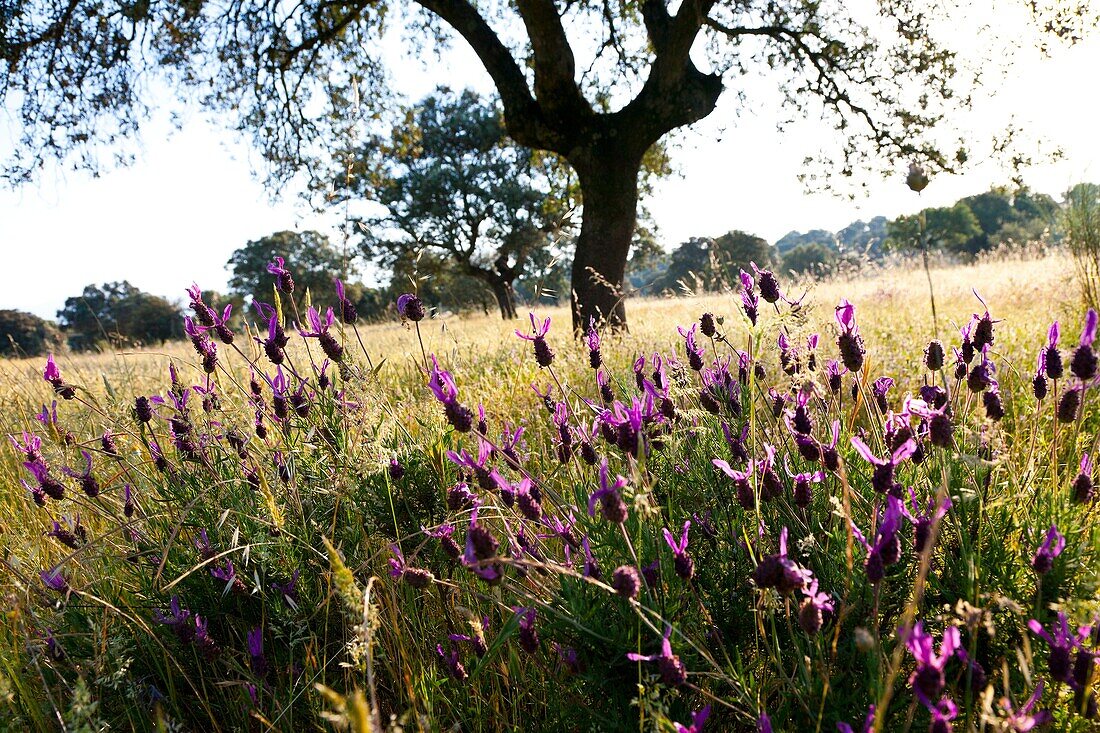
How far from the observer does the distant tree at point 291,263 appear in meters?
35.1

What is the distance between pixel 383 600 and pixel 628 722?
0.76 metres

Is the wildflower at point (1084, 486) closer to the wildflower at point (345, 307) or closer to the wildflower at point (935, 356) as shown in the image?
the wildflower at point (935, 356)

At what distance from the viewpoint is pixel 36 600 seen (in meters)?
1.99

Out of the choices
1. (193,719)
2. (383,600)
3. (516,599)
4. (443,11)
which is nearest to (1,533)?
(193,719)

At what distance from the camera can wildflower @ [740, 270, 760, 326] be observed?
1525 millimetres

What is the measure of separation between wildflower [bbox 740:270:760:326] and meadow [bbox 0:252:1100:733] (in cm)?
1

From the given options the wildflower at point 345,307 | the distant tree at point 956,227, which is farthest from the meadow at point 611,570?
the distant tree at point 956,227

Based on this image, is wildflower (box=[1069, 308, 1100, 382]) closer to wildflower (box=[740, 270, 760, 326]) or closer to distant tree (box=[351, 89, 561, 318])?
wildflower (box=[740, 270, 760, 326])

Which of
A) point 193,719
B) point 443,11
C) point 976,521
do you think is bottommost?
point 193,719

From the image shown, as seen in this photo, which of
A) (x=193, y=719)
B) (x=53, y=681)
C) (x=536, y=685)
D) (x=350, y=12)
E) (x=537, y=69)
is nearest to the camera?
(x=536, y=685)

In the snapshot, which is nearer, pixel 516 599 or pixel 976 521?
pixel 976 521

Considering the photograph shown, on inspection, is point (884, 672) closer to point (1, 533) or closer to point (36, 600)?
point (36, 600)

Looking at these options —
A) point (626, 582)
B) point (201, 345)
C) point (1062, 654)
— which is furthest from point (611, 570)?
point (201, 345)

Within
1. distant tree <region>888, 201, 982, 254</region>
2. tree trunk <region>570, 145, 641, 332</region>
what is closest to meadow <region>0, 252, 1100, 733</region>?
tree trunk <region>570, 145, 641, 332</region>
